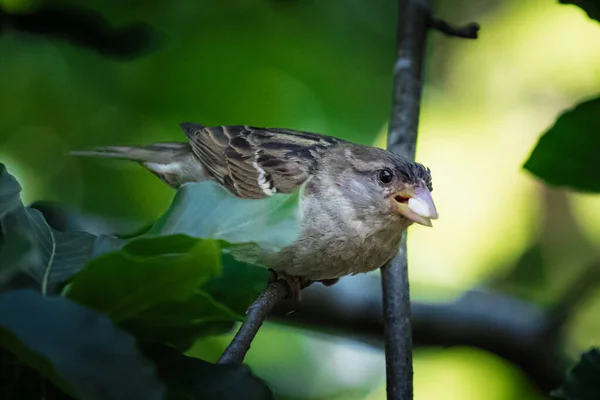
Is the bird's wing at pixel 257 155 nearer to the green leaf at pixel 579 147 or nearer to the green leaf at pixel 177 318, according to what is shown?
the green leaf at pixel 579 147

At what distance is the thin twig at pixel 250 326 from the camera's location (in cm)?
138

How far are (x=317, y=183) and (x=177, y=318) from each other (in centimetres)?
168

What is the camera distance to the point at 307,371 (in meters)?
3.49

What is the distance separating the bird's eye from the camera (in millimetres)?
2367

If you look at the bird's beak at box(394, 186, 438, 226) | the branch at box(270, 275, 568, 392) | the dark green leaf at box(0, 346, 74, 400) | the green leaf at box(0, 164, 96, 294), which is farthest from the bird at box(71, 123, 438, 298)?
the dark green leaf at box(0, 346, 74, 400)

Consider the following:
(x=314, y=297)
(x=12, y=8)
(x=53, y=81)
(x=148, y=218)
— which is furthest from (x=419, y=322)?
(x=12, y=8)

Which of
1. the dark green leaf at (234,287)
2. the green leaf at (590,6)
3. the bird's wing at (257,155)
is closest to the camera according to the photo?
the dark green leaf at (234,287)

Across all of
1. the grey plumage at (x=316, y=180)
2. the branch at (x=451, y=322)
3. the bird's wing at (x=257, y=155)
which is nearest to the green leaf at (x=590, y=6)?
the grey plumage at (x=316, y=180)

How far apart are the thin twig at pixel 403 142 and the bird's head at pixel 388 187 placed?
103mm

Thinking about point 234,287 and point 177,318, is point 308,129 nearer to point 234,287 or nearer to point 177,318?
point 234,287

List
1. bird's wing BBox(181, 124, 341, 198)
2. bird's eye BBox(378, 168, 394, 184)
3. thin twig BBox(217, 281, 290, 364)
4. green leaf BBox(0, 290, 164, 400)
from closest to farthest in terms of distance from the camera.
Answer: green leaf BBox(0, 290, 164, 400), thin twig BBox(217, 281, 290, 364), bird's eye BBox(378, 168, 394, 184), bird's wing BBox(181, 124, 341, 198)

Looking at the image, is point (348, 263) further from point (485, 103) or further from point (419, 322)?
point (485, 103)

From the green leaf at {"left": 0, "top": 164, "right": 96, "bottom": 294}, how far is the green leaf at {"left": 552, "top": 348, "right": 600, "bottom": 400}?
93 centimetres

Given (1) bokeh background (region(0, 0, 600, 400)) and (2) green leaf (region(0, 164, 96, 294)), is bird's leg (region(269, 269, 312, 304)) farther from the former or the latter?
(2) green leaf (region(0, 164, 96, 294))
